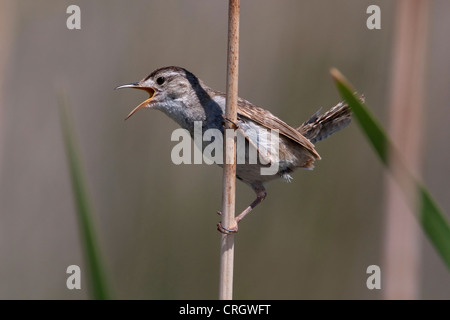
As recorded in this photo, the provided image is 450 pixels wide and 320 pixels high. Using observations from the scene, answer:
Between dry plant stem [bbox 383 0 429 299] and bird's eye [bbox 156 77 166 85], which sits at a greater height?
bird's eye [bbox 156 77 166 85]

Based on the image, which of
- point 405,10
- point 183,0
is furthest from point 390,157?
point 183,0

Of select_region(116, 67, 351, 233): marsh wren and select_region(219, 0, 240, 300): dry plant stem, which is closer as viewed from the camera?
select_region(219, 0, 240, 300): dry plant stem

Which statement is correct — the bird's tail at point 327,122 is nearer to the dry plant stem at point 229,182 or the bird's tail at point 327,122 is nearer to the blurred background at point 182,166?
the blurred background at point 182,166

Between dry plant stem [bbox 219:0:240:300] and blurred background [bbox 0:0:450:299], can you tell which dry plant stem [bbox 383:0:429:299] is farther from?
blurred background [bbox 0:0:450:299]

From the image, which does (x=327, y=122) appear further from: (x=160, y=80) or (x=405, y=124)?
(x=405, y=124)

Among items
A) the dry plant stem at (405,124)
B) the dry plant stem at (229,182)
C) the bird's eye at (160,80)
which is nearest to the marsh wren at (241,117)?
the bird's eye at (160,80)

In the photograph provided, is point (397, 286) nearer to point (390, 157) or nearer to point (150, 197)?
point (390, 157)

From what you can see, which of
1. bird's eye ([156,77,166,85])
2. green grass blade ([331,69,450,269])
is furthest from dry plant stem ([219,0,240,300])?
bird's eye ([156,77,166,85])

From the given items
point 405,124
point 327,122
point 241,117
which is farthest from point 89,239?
point 327,122
